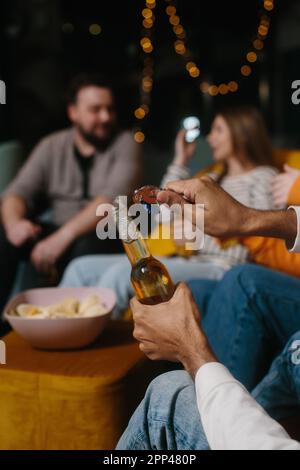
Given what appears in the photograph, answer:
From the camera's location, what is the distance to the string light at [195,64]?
3.24 m

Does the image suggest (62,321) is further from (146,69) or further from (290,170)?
(146,69)

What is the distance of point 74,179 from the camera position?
2.33 metres

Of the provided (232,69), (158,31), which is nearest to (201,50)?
(232,69)

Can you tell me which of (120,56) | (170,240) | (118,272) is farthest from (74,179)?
(120,56)

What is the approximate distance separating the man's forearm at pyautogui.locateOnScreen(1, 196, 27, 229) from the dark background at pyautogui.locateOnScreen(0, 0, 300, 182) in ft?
2.06

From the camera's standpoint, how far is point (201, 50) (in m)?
4.11

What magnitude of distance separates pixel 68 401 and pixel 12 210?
4.22 feet

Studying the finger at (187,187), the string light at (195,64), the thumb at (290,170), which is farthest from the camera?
the string light at (195,64)

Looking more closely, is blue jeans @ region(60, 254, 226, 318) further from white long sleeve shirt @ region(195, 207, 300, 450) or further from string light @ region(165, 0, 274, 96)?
string light @ region(165, 0, 274, 96)

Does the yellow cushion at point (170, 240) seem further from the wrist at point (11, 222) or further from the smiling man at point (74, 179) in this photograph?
the wrist at point (11, 222)

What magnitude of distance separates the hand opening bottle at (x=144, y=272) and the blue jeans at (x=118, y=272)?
78 cm

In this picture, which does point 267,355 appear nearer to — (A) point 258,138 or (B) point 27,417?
(B) point 27,417

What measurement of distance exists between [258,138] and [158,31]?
144 centimetres

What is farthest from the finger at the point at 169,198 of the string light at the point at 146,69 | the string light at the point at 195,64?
the string light at the point at 195,64
